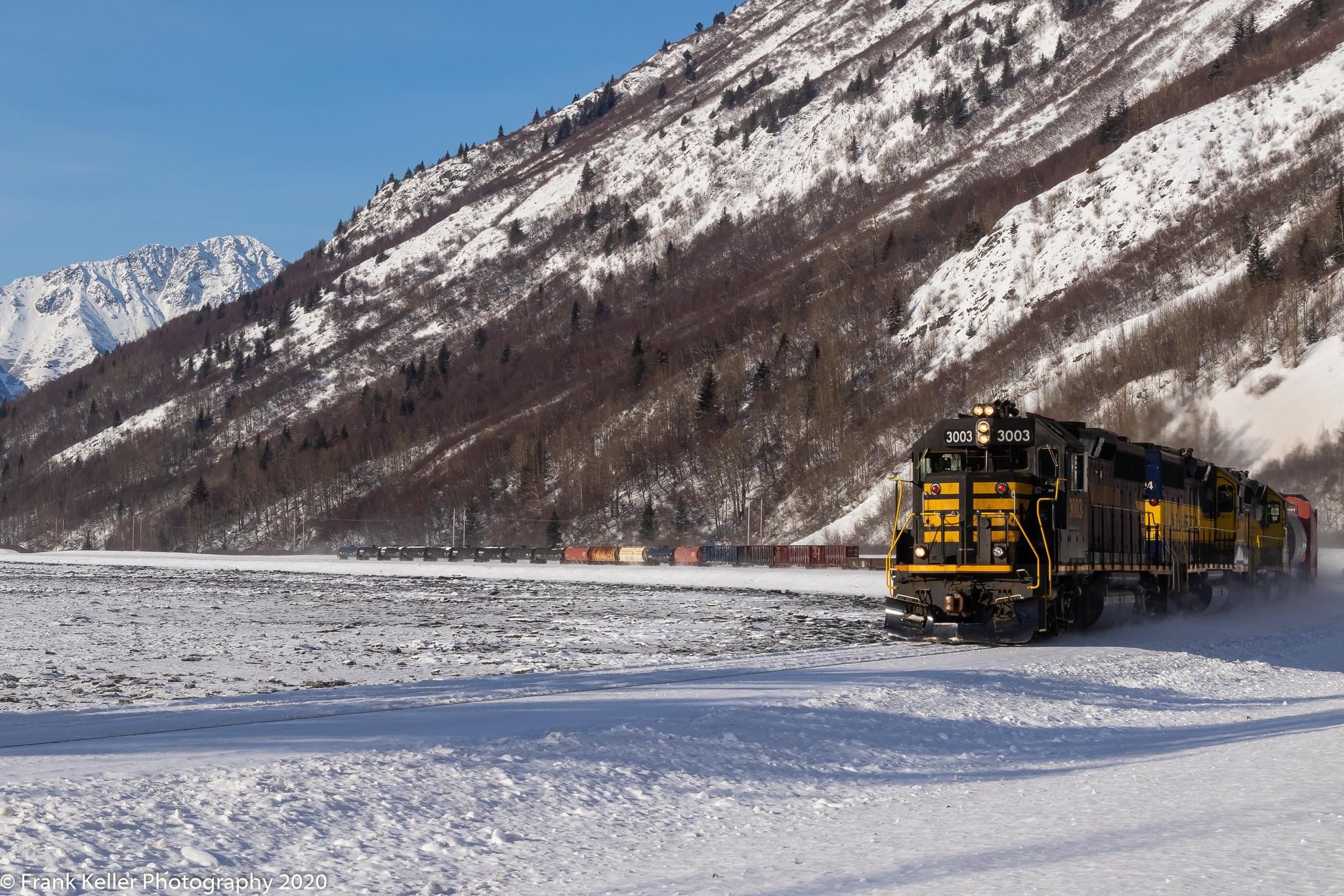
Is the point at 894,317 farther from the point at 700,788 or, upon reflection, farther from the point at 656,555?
the point at 700,788

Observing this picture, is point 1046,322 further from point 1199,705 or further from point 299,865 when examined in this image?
point 299,865

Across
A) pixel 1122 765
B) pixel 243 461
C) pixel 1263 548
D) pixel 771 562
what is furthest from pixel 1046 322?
pixel 243 461

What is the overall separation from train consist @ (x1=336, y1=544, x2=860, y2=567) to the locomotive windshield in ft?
144

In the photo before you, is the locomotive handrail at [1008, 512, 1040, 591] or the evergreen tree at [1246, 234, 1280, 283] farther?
the evergreen tree at [1246, 234, 1280, 283]

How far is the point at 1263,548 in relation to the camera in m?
39.1

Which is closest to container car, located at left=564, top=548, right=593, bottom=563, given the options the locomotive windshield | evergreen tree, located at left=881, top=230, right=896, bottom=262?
the locomotive windshield

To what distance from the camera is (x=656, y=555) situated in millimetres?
83875

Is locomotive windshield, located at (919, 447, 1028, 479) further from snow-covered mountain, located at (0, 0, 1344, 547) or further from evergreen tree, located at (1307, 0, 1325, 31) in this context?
evergreen tree, located at (1307, 0, 1325, 31)

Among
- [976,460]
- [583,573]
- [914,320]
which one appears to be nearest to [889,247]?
[914,320]

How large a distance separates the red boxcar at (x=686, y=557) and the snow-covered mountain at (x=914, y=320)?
589 inches

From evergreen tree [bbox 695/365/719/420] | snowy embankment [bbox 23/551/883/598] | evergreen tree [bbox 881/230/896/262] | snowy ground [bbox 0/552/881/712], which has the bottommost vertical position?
snowy ground [bbox 0/552/881/712]

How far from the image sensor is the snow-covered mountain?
91812 millimetres

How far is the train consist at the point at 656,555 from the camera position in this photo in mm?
71750

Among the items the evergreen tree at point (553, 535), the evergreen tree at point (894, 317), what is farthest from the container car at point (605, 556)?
the evergreen tree at point (894, 317)
